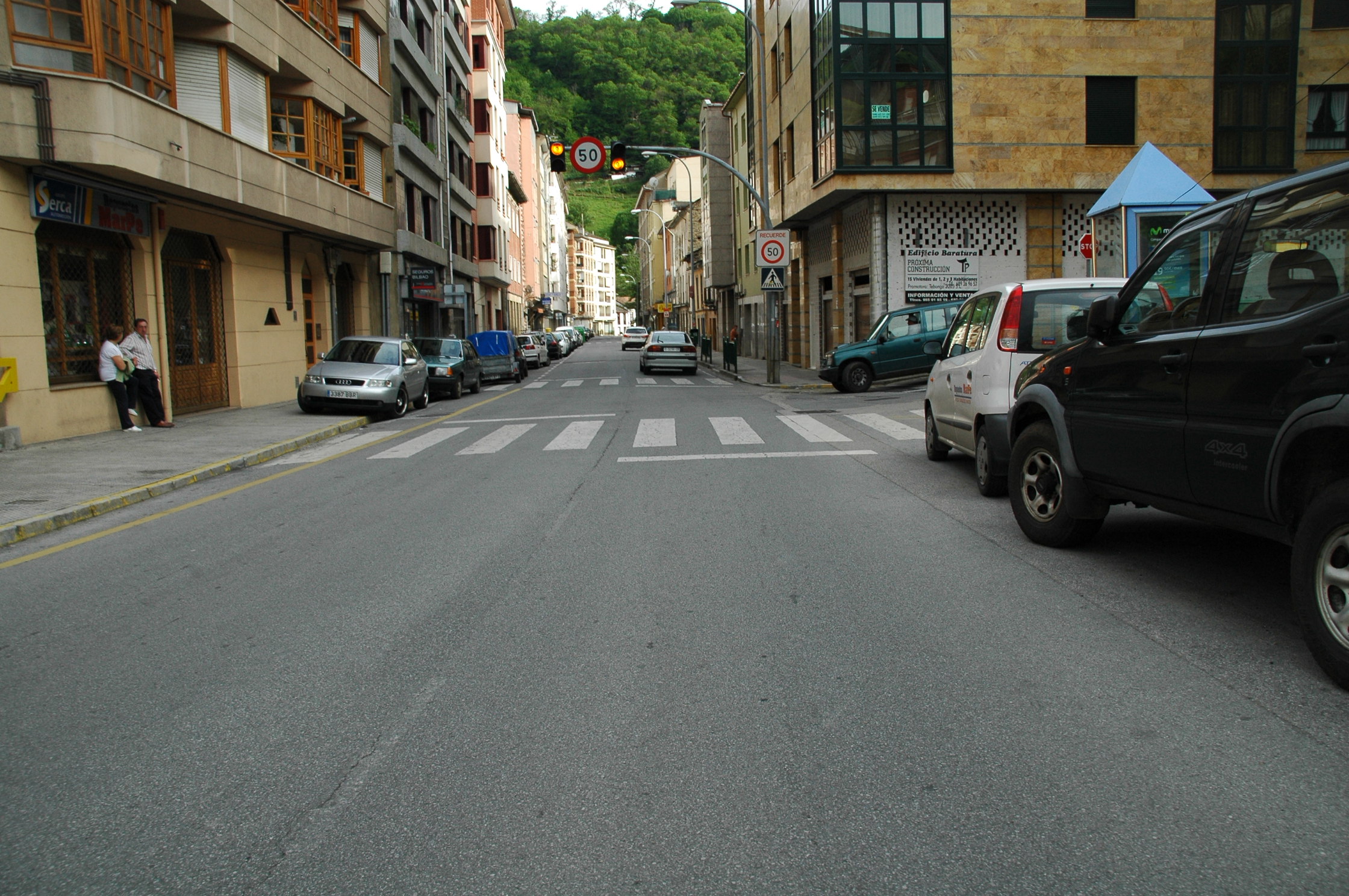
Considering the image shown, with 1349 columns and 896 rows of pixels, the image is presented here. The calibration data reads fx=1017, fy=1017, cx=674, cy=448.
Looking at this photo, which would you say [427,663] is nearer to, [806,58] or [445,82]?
[806,58]

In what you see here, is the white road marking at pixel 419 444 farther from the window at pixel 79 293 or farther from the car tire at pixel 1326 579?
the car tire at pixel 1326 579

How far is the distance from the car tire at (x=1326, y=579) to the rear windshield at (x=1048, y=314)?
479 centimetres

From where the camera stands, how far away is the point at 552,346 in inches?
2219

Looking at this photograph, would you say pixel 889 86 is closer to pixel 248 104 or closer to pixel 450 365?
pixel 450 365

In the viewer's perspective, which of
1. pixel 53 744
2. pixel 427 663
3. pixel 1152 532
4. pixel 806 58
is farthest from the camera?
pixel 806 58

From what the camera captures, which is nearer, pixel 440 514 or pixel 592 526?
pixel 592 526

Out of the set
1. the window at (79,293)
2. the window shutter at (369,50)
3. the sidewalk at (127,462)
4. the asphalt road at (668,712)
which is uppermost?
the window shutter at (369,50)

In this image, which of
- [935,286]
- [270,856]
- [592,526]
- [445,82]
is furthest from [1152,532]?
[445,82]

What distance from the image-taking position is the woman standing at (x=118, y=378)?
1546 cm

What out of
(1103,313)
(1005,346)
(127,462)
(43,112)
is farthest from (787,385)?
(1103,313)

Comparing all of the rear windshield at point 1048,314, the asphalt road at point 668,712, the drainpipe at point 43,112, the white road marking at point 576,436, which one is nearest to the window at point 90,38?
the drainpipe at point 43,112

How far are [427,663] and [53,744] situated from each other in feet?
4.81

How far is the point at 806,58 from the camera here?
98.7 ft

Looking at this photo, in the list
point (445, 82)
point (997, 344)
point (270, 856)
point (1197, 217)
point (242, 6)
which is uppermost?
point (445, 82)
